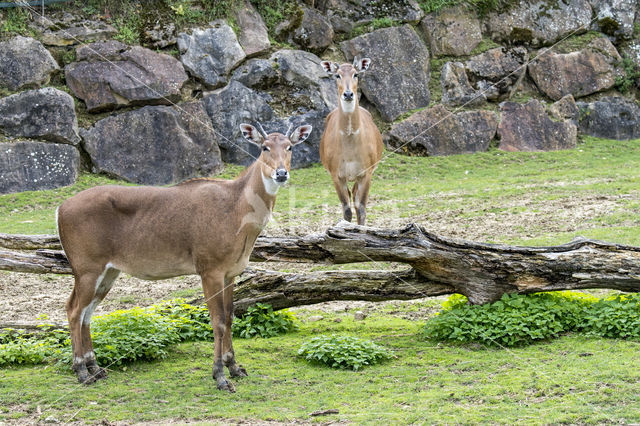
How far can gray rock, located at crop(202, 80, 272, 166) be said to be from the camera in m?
17.0

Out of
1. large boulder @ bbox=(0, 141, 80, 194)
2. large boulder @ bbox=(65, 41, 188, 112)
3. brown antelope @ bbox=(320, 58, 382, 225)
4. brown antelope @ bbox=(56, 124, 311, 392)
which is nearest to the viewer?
brown antelope @ bbox=(56, 124, 311, 392)

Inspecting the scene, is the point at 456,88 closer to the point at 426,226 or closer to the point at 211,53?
the point at 211,53

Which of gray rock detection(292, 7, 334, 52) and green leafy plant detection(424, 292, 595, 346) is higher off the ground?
gray rock detection(292, 7, 334, 52)

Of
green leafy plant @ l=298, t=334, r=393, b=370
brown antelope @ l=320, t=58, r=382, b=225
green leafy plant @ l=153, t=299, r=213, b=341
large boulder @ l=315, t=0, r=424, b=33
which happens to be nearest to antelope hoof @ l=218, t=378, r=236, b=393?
green leafy plant @ l=298, t=334, r=393, b=370

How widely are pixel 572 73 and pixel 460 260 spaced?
44.8 ft

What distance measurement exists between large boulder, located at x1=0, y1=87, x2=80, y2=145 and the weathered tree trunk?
821 cm

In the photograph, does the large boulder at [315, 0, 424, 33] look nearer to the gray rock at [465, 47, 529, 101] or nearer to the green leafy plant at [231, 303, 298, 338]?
the gray rock at [465, 47, 529, 101]

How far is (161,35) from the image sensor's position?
17.2 meters

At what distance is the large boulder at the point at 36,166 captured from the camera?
1471 centimetres

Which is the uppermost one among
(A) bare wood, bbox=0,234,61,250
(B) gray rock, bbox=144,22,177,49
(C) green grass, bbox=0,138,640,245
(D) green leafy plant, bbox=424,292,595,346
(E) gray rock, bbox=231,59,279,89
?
(B) gray rock, bbox=144,22,177,49

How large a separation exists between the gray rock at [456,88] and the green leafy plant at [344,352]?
12.4m

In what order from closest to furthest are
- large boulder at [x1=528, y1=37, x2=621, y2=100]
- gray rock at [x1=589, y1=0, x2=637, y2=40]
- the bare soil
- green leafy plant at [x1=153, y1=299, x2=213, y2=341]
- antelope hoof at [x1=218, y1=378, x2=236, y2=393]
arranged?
1. antelope hoof at [x1=218, y1=378, x2=236, y2=393]
2. green leafy plant at [x1=153, y1=299, x2=213, y2=341]
3. the bare soil
4. large boulder at [x1=528, y1=37, x2=621, y2=100]
5. gray rock at [x1=589, y1=0, x2=637, y2=40]

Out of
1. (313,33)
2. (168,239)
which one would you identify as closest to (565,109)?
(313,33)

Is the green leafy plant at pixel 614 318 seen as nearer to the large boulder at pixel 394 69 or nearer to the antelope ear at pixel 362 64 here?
the antelope ear at pixel 362 64
